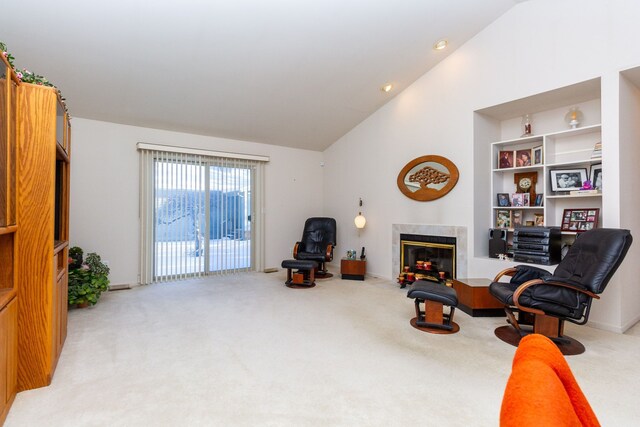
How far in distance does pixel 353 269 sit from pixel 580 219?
3107 millimetres

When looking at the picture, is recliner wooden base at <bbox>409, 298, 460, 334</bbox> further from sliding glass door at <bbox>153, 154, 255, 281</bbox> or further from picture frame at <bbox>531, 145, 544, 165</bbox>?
sliding glass door at <bbox>153, 154, 255, 281</bbox>

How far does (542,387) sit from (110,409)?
2.27m

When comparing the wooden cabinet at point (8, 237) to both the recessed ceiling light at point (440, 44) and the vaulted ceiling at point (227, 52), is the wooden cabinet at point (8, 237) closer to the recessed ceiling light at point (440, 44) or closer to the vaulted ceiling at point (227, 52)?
the vaulted ceiling at point (227, 52)

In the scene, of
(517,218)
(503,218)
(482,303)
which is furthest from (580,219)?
(482,303)

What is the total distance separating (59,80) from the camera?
11.9ft

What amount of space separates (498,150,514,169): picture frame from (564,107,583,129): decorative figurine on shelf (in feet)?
2.29

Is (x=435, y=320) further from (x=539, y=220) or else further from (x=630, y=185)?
(x=630, y=185)

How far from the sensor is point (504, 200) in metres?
4.33

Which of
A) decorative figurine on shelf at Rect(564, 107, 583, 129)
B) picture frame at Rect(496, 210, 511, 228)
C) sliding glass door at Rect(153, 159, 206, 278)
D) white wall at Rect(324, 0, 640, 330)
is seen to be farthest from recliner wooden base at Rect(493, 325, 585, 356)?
sliding glass door at Rect(153, 159, 206, 278)

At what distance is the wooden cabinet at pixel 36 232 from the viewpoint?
6.59 ft

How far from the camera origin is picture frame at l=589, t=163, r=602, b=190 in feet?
11.6

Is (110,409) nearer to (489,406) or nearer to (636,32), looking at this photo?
(489,406)

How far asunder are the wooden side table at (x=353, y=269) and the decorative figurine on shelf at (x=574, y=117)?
10.9 feet

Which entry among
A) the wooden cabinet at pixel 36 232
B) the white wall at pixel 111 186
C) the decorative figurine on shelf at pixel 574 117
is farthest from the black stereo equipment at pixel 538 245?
the white wall at pixel 111 186
